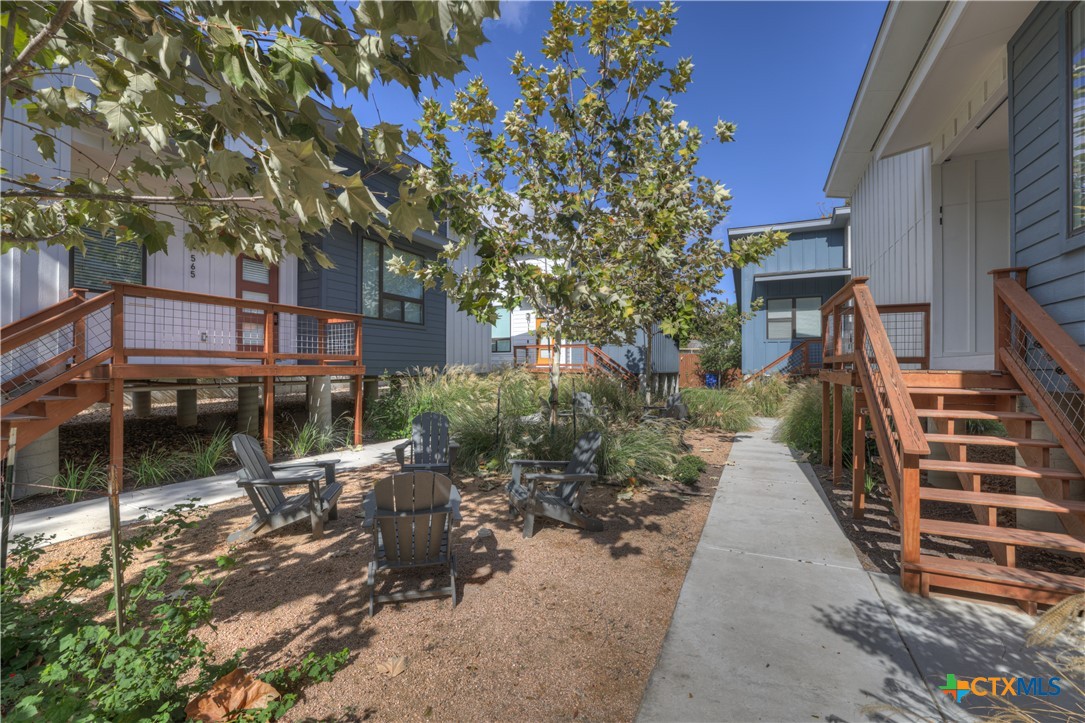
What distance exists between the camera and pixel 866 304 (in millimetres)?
4355

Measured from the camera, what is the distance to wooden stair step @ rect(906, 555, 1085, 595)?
2830 millimetres

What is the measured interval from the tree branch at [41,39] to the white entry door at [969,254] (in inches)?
319

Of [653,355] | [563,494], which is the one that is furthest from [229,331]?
[653,355]

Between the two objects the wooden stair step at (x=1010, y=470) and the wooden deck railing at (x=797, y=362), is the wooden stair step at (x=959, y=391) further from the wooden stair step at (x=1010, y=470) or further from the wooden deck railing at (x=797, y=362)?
the wooden deck railing at (x=797, y=362)

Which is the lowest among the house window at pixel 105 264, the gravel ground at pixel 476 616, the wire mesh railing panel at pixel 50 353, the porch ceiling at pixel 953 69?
the gravel ground at pixel 476 616

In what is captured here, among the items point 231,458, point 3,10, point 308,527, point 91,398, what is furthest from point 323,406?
point 3,10

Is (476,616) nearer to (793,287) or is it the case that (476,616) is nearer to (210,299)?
(210,299)

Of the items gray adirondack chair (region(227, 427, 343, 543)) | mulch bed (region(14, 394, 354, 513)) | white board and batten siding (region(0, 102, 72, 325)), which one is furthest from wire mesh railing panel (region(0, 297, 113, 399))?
gray adirondack chair (region(227, 427, 343, 543))

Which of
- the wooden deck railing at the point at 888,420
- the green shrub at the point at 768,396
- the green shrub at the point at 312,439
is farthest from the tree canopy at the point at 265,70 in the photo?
the green shrub at the point at 768,396

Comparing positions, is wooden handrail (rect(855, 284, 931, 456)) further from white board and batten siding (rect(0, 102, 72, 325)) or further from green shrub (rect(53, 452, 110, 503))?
white board and batten siding (rect(0, 102, 72, 325))

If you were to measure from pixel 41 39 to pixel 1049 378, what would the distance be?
6.54m

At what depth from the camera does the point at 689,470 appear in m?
6.23

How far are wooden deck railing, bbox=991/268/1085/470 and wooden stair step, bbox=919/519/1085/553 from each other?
1.84 feet

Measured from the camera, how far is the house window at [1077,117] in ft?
11.7
